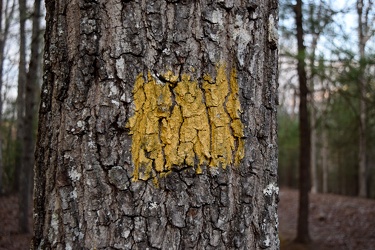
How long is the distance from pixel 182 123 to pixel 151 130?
0.29ft

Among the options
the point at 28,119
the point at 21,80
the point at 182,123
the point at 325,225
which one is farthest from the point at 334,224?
the point at 182,123

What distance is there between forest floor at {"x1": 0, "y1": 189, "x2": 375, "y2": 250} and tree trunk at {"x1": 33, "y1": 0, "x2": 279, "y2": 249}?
594cm

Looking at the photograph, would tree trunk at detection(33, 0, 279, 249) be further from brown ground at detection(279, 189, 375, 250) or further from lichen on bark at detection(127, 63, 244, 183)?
brown ground at detection(279, 189, 375, 250)

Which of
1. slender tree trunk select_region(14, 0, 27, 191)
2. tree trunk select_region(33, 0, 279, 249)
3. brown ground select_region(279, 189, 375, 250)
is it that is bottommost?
brown ground select_region(279, 189, 375, 250)

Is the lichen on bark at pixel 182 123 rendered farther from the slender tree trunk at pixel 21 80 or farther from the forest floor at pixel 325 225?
the slender tree trunk at pixel 21 80

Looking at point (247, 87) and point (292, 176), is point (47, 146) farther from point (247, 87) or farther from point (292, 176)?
point (292, 176)

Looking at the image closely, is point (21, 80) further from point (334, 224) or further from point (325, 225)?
point (334, 224)

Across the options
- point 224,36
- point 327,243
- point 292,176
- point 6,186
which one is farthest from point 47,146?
point 292,176

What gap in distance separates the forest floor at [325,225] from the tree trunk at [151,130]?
5943mm

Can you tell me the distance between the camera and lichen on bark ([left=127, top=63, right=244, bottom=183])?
117 centimetres

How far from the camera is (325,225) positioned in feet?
35.0

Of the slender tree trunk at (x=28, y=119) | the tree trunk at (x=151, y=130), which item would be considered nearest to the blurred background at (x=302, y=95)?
the slender tree trunk at (x=28, y=119)

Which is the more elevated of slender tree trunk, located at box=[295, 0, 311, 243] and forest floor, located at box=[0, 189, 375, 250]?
slender tree trunk, located at box=[295, 0, 311, 243]

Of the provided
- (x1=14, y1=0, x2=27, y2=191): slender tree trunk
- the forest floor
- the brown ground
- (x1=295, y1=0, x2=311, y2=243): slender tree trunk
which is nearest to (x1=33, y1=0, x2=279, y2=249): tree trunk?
the forest floor
